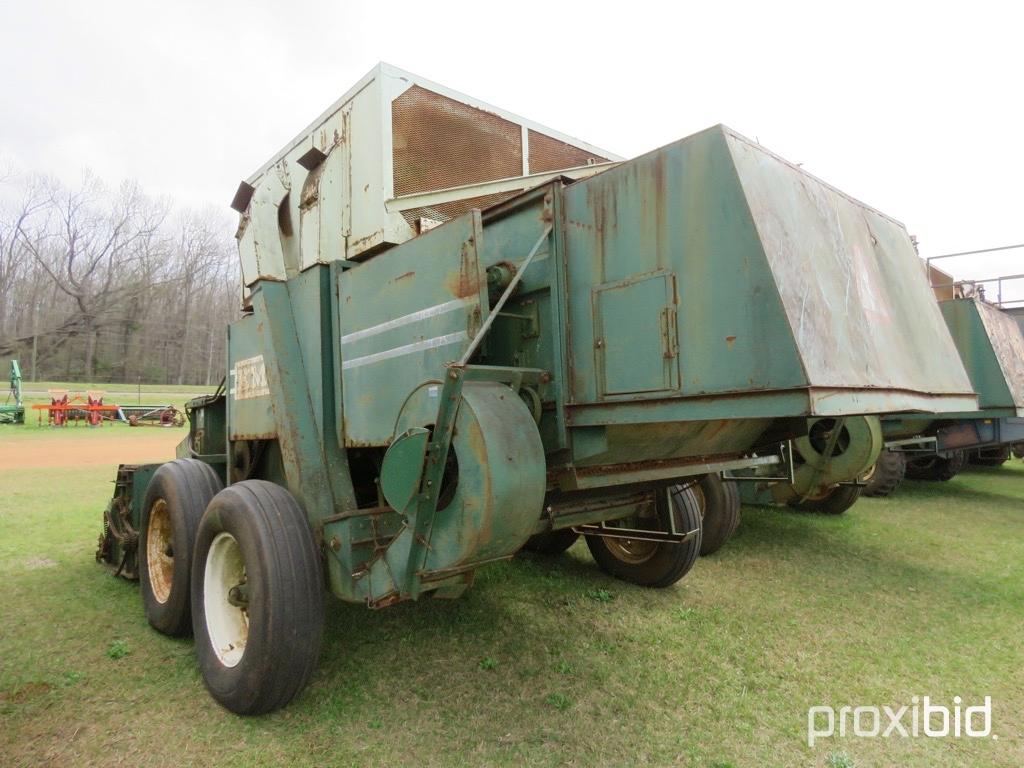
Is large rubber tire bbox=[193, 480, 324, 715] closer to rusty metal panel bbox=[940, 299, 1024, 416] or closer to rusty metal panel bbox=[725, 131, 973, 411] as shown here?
rusty metal panel bbox=[725, 131, 973, 411]

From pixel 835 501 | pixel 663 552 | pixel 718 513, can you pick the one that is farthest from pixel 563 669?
pixel 835 501

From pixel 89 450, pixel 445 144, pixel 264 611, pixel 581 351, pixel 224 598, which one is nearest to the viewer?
pixel 581 351

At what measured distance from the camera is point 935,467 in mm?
10742

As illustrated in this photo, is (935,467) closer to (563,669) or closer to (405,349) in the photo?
(563,669)

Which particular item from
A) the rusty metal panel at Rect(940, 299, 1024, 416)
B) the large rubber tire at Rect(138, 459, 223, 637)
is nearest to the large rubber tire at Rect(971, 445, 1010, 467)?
the rusty metal panel at Rect(940, 299, 1024, 416)

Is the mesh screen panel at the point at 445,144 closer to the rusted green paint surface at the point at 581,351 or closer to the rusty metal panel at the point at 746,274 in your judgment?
the rusted green paint surface at the point at 581,351

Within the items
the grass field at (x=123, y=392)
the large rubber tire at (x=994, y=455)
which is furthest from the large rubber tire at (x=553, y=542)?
the grass field at (x=123, y=392)

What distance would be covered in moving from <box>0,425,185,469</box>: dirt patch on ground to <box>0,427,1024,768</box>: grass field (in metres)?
7.96

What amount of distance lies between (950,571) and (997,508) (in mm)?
4069

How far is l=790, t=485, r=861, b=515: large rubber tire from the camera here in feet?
24.7

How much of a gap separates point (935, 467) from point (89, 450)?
1779cm

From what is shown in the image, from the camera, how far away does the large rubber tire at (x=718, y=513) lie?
18.7 feet

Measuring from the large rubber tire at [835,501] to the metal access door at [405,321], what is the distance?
19.7 feet

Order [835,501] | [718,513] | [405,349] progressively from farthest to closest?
1. [835,501]
2. [718,513]
3. [405,349]
